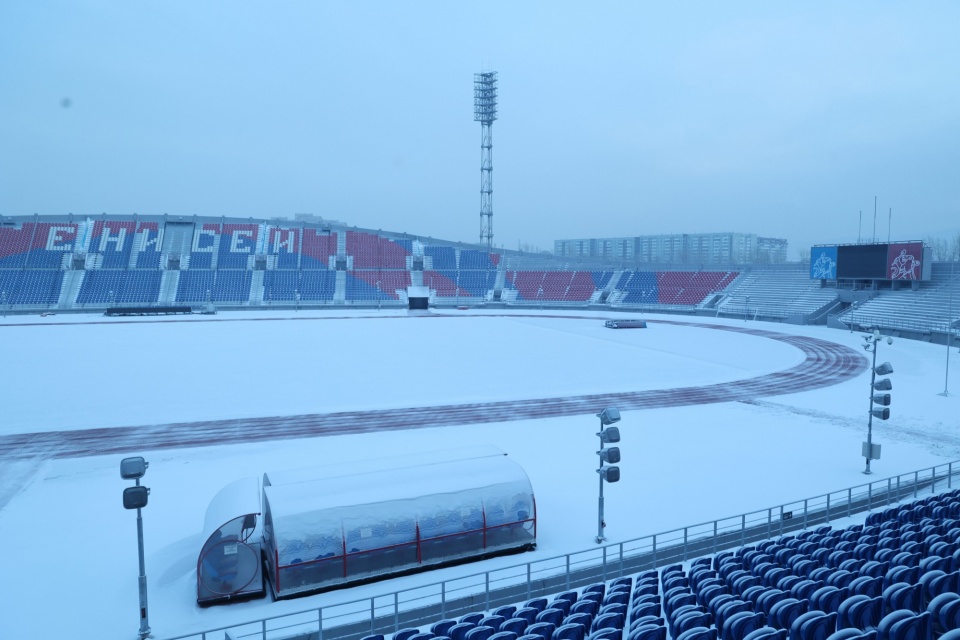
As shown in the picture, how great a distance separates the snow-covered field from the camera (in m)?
11.9

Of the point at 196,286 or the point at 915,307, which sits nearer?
the point at 915,307

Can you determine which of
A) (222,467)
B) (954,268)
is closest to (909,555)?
(222,467)

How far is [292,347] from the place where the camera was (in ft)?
139

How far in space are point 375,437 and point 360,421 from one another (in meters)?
2.31

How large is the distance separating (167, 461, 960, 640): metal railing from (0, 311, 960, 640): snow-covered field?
54 cm

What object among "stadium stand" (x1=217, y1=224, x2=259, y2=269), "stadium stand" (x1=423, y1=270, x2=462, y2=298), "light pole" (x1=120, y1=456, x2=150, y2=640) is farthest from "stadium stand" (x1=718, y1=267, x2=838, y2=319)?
"stadium stand" (x1=217, y1=224, x2=259, y2=269)

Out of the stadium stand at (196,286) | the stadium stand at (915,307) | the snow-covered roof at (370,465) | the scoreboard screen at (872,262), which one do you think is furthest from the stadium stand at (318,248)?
the snow-covered roof at (370,465)

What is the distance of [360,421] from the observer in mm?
23172

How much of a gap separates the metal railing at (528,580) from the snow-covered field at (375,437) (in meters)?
0.54

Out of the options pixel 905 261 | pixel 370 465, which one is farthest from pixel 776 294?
pixel 370 465

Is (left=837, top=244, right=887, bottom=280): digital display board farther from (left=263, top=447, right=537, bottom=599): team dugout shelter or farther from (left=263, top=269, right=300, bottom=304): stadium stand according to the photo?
(left=263, top=269, right=300, bottom=304): stadium stand

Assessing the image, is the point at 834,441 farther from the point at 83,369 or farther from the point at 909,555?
the point at 83,369

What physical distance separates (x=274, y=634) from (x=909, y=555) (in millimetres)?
9795

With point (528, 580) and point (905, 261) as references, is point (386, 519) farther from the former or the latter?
point (905, 261)
